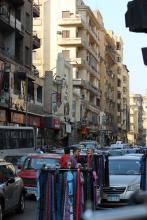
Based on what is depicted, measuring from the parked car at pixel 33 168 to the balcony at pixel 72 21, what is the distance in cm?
6885

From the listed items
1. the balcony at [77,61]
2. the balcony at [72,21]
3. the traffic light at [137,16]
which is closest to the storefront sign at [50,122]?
the balcony at [77,61]

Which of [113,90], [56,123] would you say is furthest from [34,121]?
[113,90]

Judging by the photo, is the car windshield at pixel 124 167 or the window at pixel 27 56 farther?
the window at pixel 27 56

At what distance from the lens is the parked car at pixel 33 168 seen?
19.3 meters

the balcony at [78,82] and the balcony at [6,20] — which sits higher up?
the balcony at [6,20]

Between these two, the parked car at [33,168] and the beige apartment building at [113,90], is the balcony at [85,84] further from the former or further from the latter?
the parked car at [33,168]

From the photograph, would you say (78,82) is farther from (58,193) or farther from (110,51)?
(58,193)

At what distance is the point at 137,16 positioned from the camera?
17.0ft

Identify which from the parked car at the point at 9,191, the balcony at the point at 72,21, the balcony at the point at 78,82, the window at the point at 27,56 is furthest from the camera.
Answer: the balcony at the point at 72,21

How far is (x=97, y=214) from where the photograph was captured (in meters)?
2.15

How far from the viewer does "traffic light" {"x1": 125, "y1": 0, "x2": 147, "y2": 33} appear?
16.8 ft

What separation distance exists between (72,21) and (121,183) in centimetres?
7332

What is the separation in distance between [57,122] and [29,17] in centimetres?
1464

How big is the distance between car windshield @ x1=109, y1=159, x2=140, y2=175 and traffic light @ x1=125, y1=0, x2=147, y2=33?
42.7 ft
